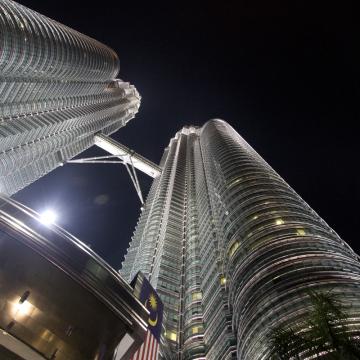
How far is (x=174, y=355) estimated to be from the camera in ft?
135

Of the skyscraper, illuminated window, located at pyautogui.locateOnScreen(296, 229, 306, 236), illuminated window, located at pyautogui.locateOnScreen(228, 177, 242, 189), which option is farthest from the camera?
illuminated window, located at pyautogui.locateOnScreen(228, 177, 242, 189)

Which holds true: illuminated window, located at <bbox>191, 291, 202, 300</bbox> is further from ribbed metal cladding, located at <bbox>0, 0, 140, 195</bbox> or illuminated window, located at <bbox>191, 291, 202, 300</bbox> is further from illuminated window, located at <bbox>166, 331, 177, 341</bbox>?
ribbed metal cladding, located at <bbox>0, 0, 140, 195</bbox>

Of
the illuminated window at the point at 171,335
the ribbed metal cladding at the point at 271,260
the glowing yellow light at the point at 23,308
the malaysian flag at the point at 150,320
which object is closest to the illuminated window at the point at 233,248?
the ribbed metal cladding at the point at 271,260

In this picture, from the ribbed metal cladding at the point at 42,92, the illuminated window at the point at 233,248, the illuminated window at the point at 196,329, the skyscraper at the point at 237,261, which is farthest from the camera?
the ribbed metal cladding at the point at 42,92

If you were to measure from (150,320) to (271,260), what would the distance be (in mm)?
15758

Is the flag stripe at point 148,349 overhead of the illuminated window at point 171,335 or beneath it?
beneath

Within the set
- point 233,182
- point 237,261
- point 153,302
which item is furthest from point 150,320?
point 233,182

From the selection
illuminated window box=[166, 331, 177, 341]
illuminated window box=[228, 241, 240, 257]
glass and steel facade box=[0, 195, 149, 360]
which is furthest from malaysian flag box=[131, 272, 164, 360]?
illuminated window box=[166, 331, 177, 341]

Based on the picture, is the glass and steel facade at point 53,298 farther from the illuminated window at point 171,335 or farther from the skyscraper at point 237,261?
the illuminated window at point 171,335

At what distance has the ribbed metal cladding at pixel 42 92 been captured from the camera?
6412 centimetres

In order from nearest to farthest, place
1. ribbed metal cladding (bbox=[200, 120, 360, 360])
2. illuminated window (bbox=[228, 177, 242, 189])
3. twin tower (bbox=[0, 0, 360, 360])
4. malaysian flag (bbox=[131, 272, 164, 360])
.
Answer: malaysian flag (bbox=[131, 272, 164, 360])
ribbed metal cladding (bbox=[200, 120, 360, 360])
twin tower (bbox=[0, 0, 360, 360])
illuminated window (bbox=[228, 177, 242, 189])

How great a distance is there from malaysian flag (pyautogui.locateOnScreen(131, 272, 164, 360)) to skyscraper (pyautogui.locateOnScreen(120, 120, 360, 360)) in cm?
800

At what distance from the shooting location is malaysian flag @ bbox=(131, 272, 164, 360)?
1954 cm

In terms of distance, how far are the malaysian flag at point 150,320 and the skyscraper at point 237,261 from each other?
8.00 meters
